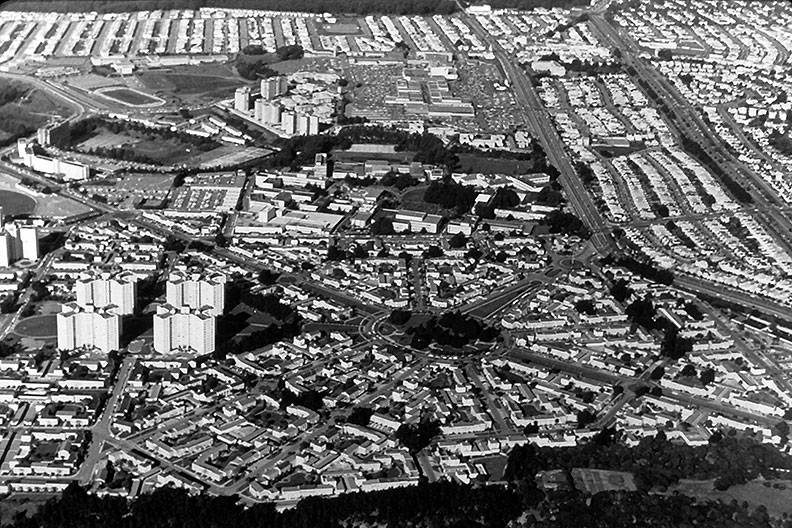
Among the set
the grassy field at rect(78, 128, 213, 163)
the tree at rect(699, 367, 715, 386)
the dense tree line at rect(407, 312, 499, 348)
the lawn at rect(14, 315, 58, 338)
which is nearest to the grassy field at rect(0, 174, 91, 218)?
the grassy field at rect(78, 128, 213, 163)

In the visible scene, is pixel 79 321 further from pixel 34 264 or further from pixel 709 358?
pixel 709 358

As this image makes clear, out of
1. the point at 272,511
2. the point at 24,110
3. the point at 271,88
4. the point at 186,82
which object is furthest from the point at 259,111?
the point at 272,511

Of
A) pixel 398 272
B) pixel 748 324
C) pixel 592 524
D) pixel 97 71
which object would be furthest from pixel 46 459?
pixel 97 71

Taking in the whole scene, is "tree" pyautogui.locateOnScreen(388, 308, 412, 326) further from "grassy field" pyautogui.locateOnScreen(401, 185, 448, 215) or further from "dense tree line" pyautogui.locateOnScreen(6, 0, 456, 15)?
"dense tree line" pyautogui.locateOnScreen(6, 0, 456, 15)

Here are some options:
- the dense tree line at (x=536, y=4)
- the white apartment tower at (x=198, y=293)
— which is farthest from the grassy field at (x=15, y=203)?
the dense tree line at (x=536, y=4)

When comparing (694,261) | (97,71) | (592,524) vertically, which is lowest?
(97,71)

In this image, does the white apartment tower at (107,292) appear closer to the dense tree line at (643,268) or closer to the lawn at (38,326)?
the lawn at (38,326)

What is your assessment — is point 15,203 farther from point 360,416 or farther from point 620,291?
point 620,291
